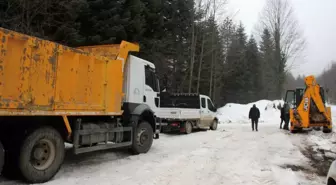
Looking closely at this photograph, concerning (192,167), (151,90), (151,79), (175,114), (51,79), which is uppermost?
(151,79)

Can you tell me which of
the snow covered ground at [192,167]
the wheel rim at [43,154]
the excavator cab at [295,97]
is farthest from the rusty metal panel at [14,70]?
the excavator cab at [295,97]

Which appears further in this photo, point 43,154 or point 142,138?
point 142,138

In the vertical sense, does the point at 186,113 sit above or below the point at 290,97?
below

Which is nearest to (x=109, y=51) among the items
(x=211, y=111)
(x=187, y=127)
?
(x=187, y=127)

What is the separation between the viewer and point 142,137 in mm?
9469

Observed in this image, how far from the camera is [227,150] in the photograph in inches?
410

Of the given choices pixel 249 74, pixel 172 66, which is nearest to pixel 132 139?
pixel 172 66

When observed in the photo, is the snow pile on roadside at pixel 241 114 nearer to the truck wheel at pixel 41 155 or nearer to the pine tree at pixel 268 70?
the pine tree at pixel 268 70

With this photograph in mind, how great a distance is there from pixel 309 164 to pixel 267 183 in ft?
9.83

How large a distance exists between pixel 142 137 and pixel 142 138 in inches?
1.3

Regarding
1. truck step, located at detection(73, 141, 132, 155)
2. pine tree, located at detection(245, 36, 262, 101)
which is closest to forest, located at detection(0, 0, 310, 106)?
pine tree, located at detection(245, 36, 262, 101)

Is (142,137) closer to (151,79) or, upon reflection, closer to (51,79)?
(151,79)

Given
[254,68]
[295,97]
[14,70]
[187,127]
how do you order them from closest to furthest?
[14,70] → [187,127] → [295,97] → [254,68]

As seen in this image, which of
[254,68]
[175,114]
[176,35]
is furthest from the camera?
[254,68]
